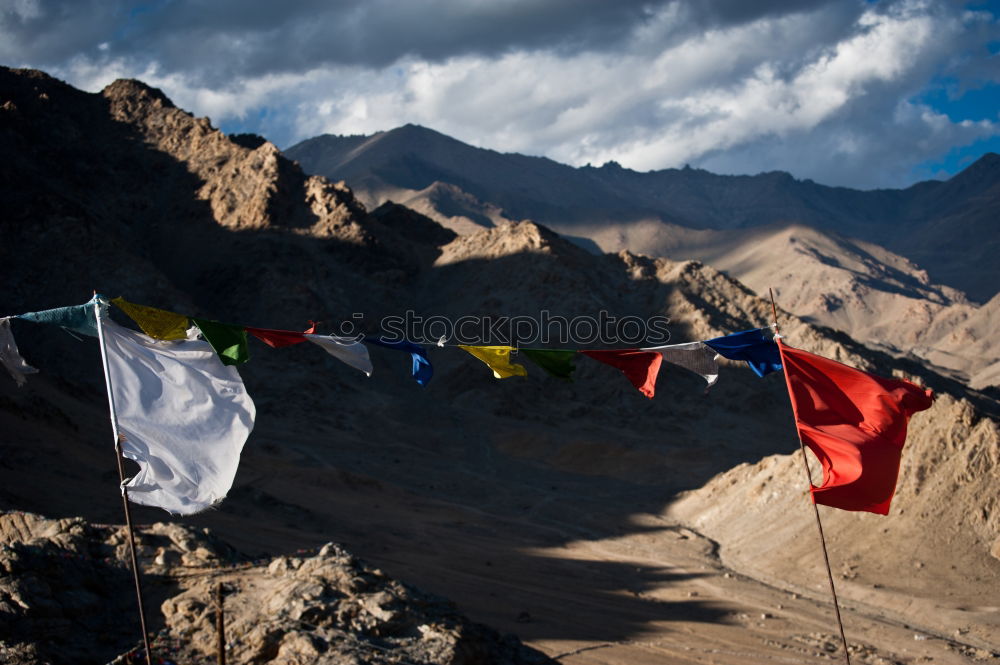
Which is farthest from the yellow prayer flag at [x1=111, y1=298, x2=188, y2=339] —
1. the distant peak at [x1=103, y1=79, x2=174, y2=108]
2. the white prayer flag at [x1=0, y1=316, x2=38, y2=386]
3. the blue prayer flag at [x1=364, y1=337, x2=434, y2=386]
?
the distant peak at [x1=103, y1=79, x2=174, y2=108]

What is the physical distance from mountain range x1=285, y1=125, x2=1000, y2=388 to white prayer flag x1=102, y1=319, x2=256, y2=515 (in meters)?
A: 58.5

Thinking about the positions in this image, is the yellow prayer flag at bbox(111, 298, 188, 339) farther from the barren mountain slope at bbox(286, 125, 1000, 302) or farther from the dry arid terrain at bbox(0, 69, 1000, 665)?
the barren mountain slope at bbox(286, 125, 1000, 302)

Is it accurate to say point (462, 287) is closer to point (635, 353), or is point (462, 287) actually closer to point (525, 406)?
point (525, 406)

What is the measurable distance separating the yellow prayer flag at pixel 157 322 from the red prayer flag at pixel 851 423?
201 inches

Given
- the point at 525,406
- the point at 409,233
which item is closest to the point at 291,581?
the point at 525,406

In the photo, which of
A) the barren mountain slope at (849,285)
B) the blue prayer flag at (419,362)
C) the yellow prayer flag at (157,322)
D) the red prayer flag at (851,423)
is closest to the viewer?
the yellow prayer flag at (157,322)

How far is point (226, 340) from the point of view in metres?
7.86

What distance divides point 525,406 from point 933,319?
55.0m

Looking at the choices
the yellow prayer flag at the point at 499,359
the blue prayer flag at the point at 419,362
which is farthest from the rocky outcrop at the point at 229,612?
the yellow prayer flag at the point at 499,359

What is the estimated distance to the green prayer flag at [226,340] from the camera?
7.77 meters

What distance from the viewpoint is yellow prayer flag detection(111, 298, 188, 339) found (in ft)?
25.2

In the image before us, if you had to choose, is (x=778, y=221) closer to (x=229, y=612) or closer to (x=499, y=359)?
(x=499, y=359)

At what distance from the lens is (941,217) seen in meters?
135

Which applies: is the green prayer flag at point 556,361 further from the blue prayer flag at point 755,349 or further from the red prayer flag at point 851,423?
the red prayer flag at point 851,423
